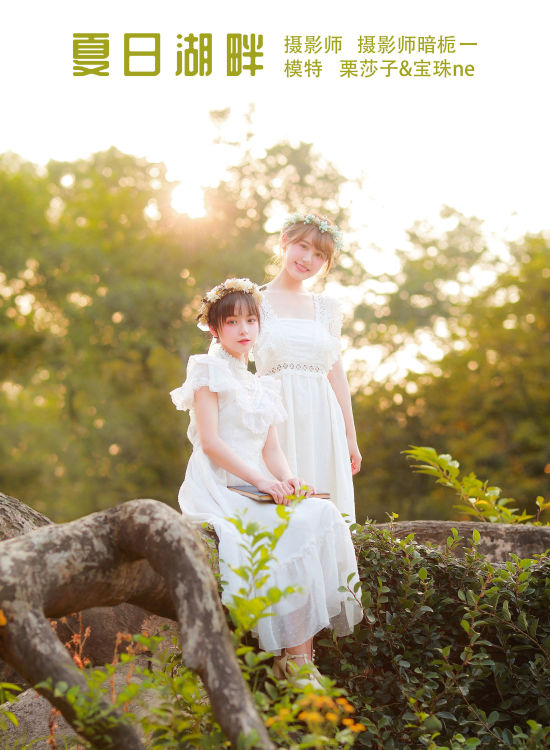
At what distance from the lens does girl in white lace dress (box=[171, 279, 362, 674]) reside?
3.46m

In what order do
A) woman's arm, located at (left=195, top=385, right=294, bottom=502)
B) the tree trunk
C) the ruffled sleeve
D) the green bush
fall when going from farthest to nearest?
the ruffled sleeve < woman's arm, located at (left=195, top=385, right=294, bottom=502) < the green bush < the tree trunk

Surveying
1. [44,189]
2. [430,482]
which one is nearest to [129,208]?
[44,189]

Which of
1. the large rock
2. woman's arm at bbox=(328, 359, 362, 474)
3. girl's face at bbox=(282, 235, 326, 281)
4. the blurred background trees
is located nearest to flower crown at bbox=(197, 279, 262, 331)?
girl's face at bbox=(282, 235, 326, 281)

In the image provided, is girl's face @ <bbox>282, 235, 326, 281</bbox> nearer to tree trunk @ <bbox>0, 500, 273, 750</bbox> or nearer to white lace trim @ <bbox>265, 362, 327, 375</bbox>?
white lace trim @ <bbox>265, 362, 327, 375</bbox>

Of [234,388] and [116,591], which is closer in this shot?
[116,591]

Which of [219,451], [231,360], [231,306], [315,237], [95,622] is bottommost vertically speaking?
[95,622]

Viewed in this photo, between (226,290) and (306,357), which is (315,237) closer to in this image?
(306,357)

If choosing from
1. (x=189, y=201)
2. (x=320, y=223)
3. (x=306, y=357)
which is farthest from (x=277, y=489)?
(x=189, y=201)

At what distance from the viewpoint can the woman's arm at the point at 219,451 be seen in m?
3.80

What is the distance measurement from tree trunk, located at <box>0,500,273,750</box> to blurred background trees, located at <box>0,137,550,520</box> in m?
15.0

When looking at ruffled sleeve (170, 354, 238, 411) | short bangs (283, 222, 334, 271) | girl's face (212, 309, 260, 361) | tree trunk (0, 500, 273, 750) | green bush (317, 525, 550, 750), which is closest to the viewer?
tree trunk (0, 500, 273, 750)

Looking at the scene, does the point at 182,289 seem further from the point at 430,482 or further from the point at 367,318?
the point at 430,482

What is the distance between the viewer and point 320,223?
5.55m

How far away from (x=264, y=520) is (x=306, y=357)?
7.05ft
